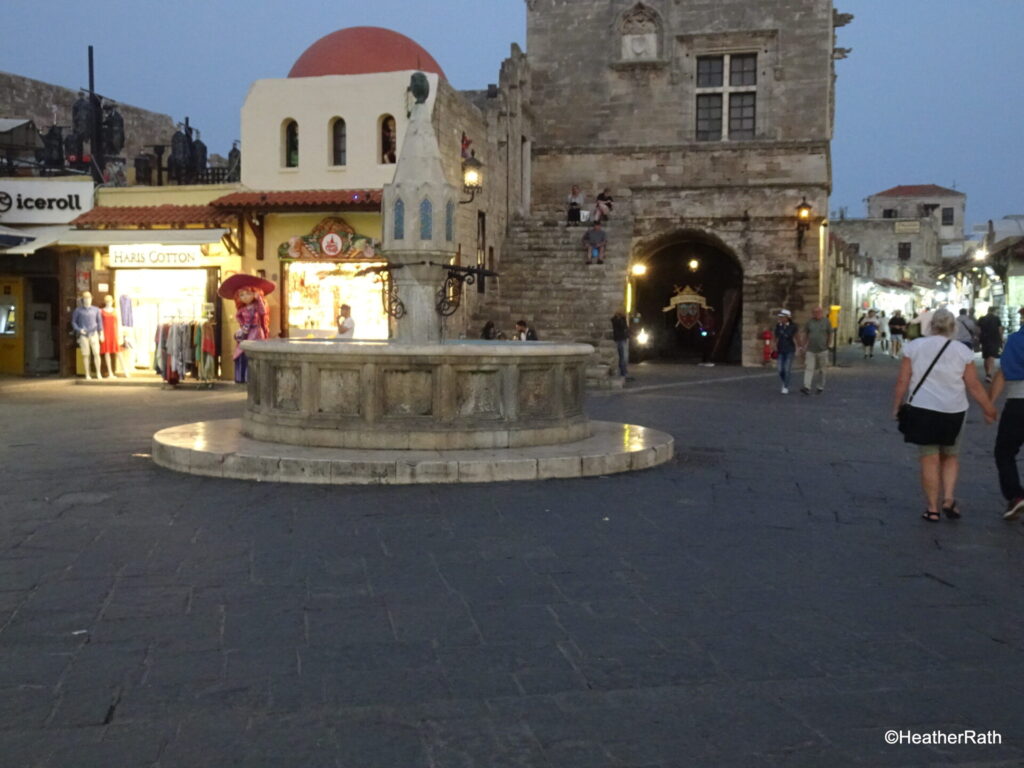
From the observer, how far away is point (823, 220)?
91.4 ft

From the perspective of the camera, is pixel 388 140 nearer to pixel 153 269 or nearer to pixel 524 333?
pixel 524 333

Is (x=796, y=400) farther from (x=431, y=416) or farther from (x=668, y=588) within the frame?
(x=668, y=588)

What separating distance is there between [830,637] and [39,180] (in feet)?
71.3

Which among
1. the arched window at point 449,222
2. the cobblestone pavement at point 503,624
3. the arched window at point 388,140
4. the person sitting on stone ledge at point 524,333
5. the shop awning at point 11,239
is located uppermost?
the arched window at point 388,140

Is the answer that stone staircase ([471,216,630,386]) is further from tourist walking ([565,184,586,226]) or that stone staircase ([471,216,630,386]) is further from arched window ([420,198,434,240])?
arched window ([420,198,434,240])

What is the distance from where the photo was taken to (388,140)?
2141 centimetres

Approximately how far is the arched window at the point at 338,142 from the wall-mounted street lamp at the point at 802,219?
483 inches

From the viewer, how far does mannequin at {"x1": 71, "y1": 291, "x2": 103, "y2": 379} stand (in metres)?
20.2

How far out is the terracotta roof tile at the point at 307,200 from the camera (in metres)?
20.2

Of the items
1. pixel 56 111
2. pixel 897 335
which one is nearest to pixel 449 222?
pixel 56 111

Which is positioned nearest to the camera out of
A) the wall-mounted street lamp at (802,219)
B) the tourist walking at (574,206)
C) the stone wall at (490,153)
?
the stone wall at (490,153)

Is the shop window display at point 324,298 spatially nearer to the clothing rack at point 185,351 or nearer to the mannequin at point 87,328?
the clothing rack at point 185,351

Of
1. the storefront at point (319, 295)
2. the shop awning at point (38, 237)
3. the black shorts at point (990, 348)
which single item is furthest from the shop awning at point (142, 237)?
the black shorts at point (990, 348)

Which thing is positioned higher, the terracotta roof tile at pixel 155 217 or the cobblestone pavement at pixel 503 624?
the terracotta roof tile at pixel 155 217
